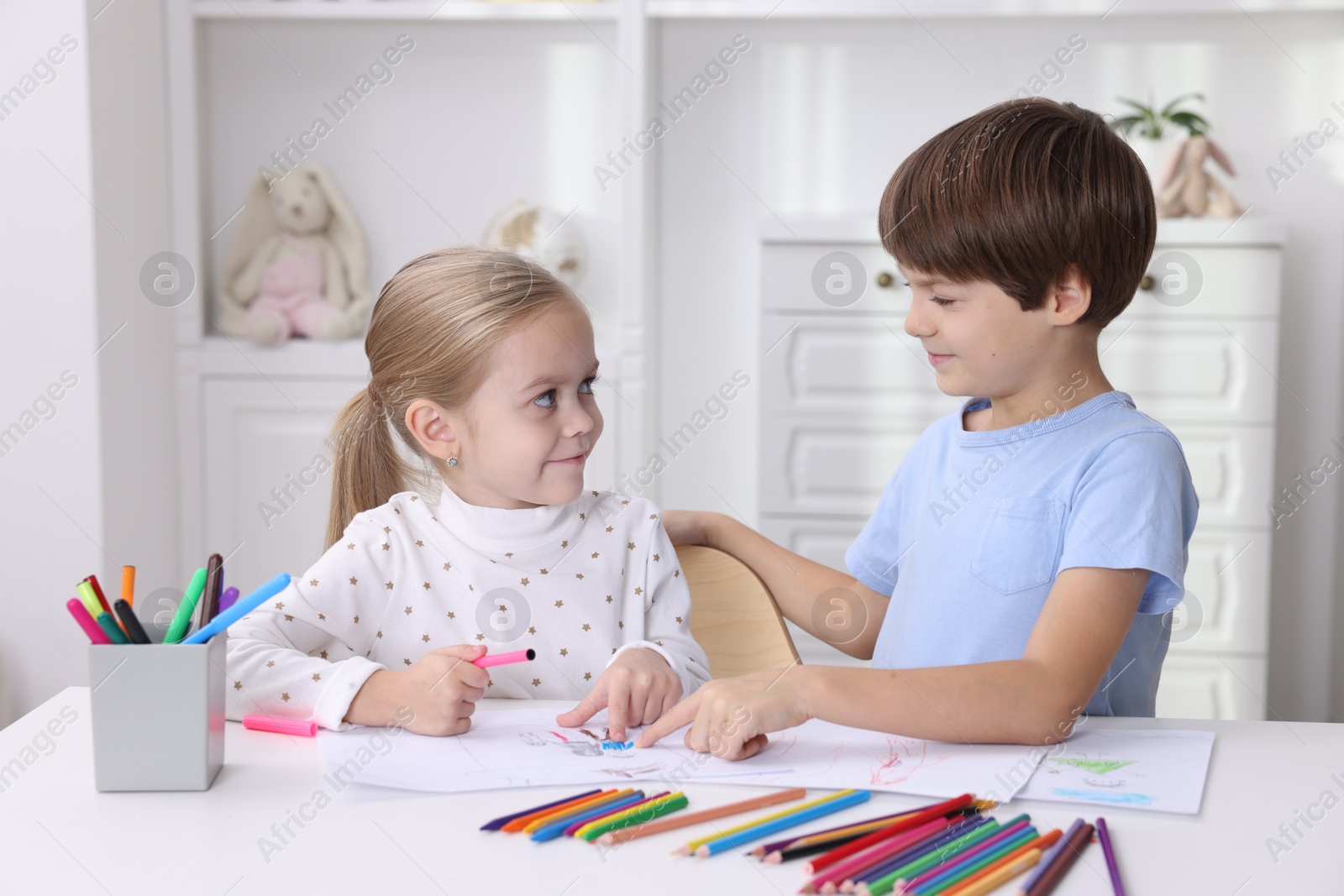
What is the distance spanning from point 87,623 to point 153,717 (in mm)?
70

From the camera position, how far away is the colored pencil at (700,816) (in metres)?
0.65

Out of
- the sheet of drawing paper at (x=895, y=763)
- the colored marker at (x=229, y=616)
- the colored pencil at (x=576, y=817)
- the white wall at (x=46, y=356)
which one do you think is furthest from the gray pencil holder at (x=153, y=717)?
the white wall at (x=46, y=356)

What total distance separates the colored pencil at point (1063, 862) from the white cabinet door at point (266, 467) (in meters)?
1.98

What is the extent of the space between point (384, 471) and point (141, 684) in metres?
0.46

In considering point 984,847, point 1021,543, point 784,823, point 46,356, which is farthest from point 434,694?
point 46,356

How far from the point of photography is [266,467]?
2.44m

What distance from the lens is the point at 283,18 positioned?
2.43 m

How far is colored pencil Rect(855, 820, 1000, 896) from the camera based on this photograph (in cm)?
59

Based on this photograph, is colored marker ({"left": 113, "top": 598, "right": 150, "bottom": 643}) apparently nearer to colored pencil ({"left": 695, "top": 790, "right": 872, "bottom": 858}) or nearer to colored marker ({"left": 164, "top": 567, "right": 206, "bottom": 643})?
colored marker ({"left": 164, "top": 567, "right": 206, "bottom": 643})

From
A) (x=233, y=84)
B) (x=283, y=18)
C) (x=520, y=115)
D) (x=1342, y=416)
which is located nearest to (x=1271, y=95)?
(x=1342, y=416)

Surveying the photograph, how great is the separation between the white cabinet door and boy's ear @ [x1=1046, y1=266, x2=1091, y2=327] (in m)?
1.72

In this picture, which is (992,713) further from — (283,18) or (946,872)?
(283,18)

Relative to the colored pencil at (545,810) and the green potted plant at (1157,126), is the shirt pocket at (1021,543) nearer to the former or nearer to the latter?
the colored pencil at (545,810)

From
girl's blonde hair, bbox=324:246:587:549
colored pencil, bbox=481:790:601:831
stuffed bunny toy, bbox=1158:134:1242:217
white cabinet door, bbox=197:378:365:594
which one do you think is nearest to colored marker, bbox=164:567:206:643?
colored pencil, bbox=481:790:601:831
